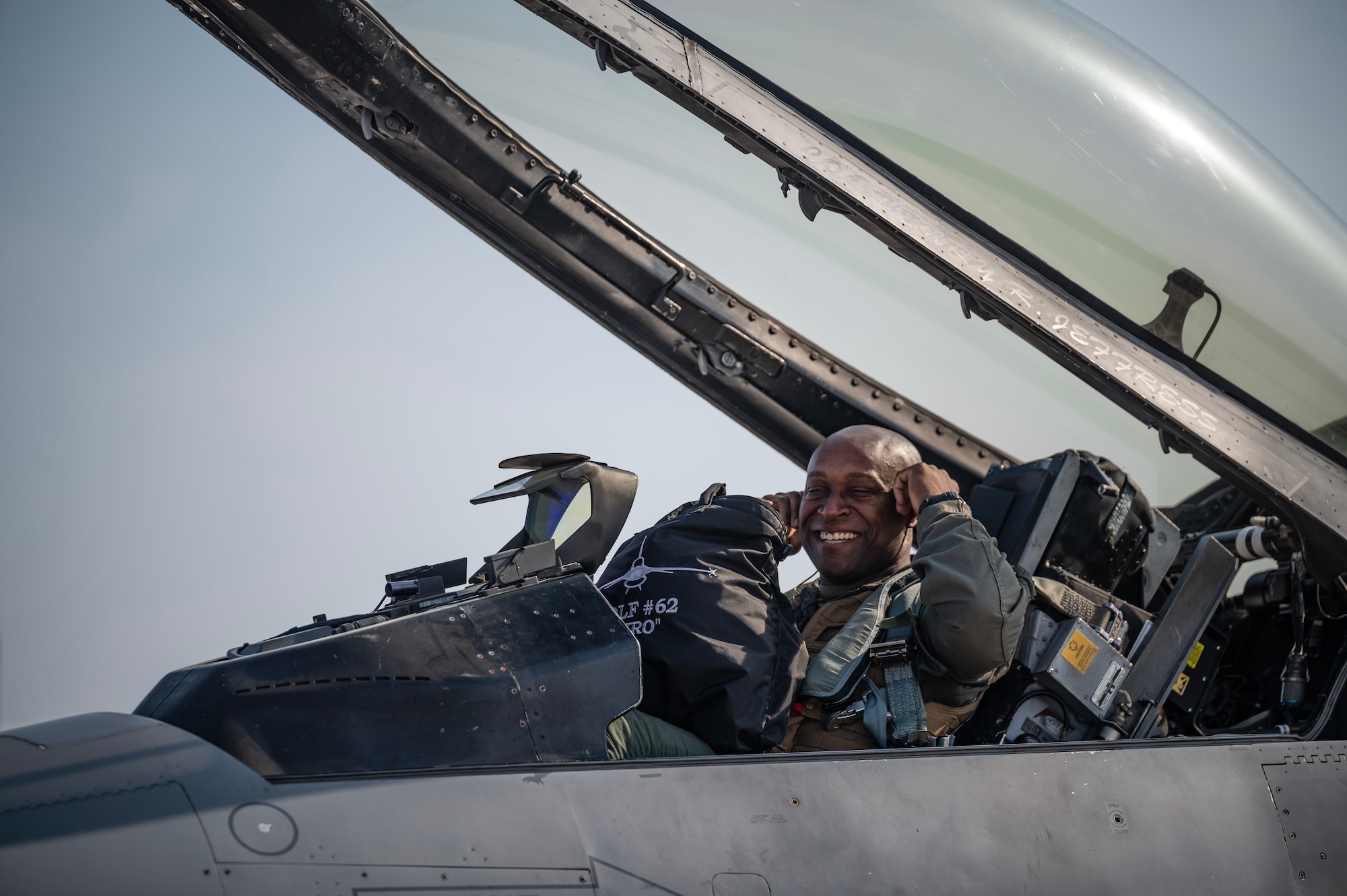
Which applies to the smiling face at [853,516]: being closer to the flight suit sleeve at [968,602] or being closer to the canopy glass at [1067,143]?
the flight suit sleeve at [968,602]

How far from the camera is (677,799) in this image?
1.14 m

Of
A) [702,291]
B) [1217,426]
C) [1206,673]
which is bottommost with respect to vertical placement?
[1206,673]

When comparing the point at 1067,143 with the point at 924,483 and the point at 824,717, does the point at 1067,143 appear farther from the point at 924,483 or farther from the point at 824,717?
the point at 824,717

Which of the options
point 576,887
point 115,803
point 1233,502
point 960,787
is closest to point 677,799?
point 576,887

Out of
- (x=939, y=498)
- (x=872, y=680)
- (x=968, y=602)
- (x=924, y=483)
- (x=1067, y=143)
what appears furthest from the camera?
(x=924, y=483)

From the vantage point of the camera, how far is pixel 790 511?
96.3 inches

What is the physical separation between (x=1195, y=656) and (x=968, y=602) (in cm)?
93

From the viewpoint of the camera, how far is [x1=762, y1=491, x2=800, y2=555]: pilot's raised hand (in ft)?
8.00

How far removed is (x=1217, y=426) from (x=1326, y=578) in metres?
0.48

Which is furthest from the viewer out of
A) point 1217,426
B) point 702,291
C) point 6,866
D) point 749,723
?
point 702,291

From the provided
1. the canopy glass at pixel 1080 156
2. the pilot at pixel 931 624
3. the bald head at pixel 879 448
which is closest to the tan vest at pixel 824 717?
the pilot at pixel 931 624

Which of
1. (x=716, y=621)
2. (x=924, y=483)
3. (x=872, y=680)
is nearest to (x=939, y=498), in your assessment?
(x=924, y=483)

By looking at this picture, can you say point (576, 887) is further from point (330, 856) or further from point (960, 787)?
point (960, 787)

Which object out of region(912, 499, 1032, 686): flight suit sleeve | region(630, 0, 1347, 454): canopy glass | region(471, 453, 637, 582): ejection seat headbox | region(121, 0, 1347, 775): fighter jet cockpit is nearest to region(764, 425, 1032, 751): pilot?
region(912, 499, 1032, 686): flight suit sleeve
